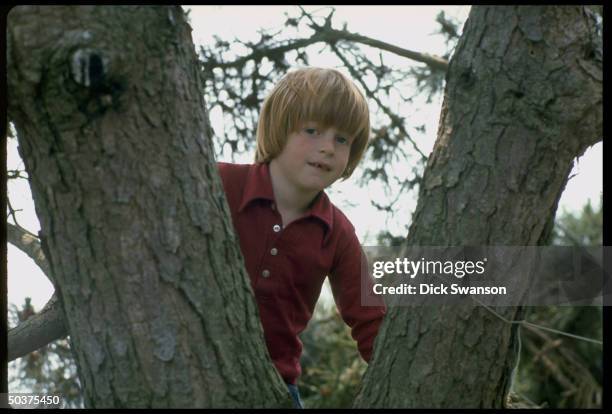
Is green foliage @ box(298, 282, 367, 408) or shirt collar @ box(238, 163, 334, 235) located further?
green foliage @ box(298, 282, 367, 408)

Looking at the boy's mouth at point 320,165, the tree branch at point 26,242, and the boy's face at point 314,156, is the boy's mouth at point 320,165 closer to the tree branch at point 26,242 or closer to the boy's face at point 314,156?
the boy's face at point 314,156

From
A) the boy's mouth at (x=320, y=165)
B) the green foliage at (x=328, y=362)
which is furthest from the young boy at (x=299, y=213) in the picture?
the green foliage at (x=328, y=362)

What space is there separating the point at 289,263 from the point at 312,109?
1.36 ft

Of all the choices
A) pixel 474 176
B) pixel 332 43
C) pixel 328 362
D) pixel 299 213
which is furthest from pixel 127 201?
pixel 328 362


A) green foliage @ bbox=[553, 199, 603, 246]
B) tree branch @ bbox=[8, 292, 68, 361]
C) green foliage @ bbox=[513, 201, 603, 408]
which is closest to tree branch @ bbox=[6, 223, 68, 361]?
tree branch @ bbox=[8, 292, 68, 361]

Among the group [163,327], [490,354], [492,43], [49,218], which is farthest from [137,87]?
[490,354]

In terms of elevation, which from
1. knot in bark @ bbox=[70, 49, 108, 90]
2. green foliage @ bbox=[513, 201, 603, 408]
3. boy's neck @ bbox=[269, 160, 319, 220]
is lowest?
green foliage @ bbox=[513, 201, 603, 408]

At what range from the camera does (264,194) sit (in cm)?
219

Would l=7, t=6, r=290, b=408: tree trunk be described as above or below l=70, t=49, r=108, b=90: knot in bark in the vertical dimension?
below

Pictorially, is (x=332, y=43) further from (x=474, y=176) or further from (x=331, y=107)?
(x=474, y=176)

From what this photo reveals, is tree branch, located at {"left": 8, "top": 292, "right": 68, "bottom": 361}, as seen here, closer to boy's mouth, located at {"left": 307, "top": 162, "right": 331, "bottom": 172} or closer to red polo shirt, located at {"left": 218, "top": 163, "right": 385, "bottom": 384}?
red polo shirt, located at {"left": 218, "top": 163, "right": 385, "bottom": 384}

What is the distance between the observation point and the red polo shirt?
2150 millimetres

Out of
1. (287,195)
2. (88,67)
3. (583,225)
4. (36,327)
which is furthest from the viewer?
(583,225)

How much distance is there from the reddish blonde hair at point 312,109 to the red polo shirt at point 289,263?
11 cm
